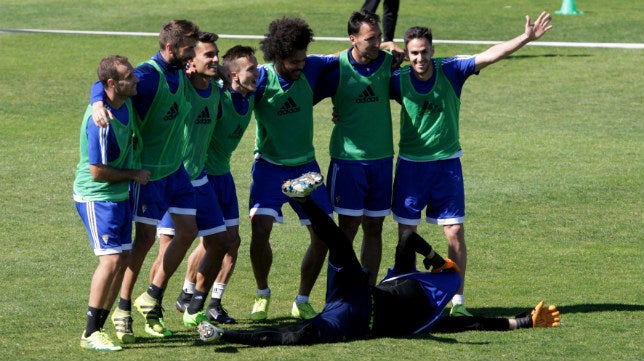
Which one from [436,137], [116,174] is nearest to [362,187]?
[436,137]

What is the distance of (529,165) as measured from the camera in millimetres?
16203

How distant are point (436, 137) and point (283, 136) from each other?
124 centimetres

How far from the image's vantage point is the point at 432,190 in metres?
9.93

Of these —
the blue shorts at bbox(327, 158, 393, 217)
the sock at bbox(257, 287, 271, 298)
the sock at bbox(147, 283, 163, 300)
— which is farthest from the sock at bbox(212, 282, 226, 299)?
the blue shorts at bbox(327, 158, 393, 217)

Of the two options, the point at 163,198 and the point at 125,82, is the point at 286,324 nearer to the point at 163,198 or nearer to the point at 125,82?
the point at 163,198

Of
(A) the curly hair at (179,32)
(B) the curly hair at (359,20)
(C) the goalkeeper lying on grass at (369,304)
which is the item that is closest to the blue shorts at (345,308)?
(C) the goalkeeper lying on grass at (369,304)

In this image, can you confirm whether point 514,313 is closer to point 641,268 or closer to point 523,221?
point 641,268

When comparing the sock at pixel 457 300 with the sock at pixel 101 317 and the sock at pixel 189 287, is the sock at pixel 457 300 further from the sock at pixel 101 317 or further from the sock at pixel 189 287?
the sock at pixel 101 317

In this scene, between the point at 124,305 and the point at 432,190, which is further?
the point at 432,190

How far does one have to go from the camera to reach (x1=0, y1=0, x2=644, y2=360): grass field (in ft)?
29.1

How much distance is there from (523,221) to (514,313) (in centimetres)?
355

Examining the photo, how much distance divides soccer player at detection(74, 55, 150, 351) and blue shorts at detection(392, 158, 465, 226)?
239 centimetres

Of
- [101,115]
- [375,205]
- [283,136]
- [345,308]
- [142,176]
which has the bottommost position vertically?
[345,308]

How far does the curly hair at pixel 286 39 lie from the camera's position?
9547 mm
